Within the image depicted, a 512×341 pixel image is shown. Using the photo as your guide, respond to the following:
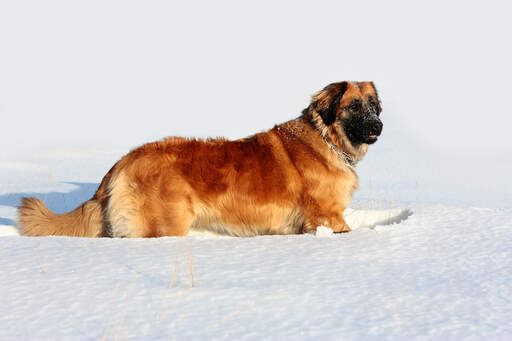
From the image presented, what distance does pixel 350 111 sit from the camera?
4.66 m

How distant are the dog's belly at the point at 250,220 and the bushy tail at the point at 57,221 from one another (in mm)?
863

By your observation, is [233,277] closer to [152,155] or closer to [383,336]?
[383,336]

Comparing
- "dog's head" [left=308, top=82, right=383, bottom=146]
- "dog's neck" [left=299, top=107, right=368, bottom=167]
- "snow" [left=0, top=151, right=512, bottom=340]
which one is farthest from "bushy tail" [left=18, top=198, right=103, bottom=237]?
"dog's head" [left=308, top=82, right=383, bottom=146]

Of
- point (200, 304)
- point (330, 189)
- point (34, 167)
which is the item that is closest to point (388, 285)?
point (200, 304)

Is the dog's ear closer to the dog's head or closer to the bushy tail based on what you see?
the dog's head

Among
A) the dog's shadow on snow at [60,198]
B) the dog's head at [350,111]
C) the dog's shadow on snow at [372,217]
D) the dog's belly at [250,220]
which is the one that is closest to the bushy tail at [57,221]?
the dog's belly at [250,220]

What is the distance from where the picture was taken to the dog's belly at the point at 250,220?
425 centimetres

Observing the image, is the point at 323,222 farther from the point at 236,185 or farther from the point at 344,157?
the point at 236,185

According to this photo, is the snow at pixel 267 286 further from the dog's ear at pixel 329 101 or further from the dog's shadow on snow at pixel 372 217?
the dog's ear at pixel 329 101

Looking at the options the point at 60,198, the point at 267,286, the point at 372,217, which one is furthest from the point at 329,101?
the point at 60,198

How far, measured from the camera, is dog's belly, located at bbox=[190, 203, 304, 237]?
14.0 feet

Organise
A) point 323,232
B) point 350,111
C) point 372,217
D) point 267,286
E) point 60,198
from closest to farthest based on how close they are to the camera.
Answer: point 267,286, point 323,232, point 350,111, point 372,217, point 60,198

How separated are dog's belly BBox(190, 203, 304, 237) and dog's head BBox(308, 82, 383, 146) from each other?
948mm

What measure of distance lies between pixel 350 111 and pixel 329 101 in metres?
0.23
